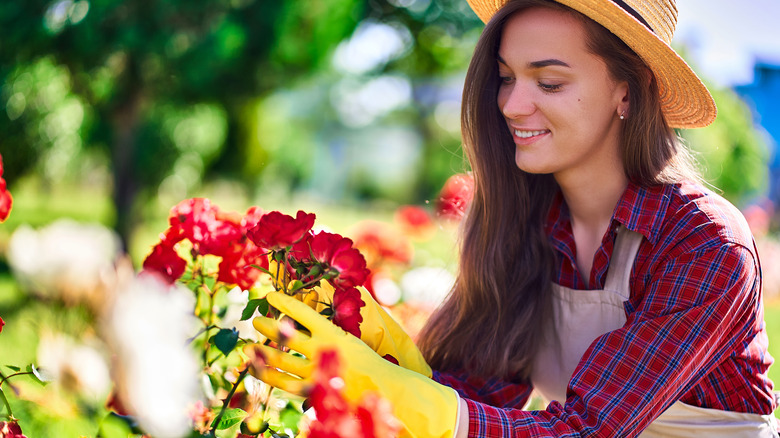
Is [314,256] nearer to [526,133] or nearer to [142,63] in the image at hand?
[526,133]

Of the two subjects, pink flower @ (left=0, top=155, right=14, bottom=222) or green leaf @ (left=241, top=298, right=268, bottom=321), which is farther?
pink flower @ (left=0, top=155, right=14, bottom=222)

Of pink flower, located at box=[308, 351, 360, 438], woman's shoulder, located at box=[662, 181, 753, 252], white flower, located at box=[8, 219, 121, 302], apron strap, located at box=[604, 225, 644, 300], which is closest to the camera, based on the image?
pink flower, located at box=[308, 351, 360, 438]

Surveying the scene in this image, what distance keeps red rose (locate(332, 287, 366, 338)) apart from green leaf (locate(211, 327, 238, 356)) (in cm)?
19

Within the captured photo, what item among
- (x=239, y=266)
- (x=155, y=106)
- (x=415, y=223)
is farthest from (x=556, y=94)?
(x=155, y=106)

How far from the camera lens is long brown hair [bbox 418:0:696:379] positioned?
1.78 metres

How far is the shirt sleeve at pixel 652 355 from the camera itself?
4.12 ft

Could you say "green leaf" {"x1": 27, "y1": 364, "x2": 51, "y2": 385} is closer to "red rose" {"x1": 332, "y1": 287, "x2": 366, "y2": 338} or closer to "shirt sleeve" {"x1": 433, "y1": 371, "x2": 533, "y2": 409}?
"red rose" {"x1": 332, "y1": 287, "x2": 366, "y2": 338}

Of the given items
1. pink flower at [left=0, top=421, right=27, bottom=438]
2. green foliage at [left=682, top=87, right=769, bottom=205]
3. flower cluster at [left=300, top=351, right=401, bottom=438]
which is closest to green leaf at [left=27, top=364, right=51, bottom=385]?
pink flower at [left=0, top=421, right=27, bottom=438]

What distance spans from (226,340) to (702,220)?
3.37 feet

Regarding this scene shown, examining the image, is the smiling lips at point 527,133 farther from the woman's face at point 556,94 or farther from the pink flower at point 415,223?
the pink flower at point 415,223

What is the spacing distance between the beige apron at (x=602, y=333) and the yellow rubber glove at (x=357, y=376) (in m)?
0.62

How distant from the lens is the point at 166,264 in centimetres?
139

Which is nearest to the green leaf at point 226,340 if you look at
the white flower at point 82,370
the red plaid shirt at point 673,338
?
the white flower at point 82,370

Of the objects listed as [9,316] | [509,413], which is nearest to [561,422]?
[509,413]
